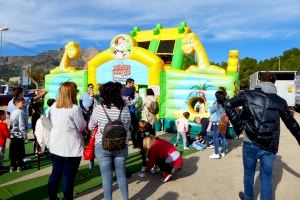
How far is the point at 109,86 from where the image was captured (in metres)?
3.83

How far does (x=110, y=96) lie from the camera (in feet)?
12.4

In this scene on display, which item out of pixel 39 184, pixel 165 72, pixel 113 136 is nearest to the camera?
pixel 113 136

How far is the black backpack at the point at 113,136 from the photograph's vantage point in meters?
3.69

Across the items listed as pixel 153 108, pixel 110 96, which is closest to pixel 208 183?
pixel 110 96

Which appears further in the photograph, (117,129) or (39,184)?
(39,184)

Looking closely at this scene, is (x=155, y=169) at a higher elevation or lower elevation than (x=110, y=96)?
lower

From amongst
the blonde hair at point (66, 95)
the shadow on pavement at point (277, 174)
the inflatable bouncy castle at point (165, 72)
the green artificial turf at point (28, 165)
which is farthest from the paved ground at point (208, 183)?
the inflatable bouncy castle at point (165, 72)

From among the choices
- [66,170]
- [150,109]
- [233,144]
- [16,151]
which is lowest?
[233,144]

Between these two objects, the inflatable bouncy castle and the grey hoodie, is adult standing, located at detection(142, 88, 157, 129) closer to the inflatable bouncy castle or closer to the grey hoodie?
the inflatable bouncy castle

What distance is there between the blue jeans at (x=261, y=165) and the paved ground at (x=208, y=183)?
87 centimetres

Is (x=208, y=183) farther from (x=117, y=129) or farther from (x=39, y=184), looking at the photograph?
(x=39, y=184)

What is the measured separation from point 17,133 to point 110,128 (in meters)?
3.05

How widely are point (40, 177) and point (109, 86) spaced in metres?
2.72

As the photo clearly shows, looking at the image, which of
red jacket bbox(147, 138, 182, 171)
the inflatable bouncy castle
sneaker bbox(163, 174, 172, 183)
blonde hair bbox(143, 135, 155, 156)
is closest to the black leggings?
blonde hair bbox(143, 135, 155, 156)
